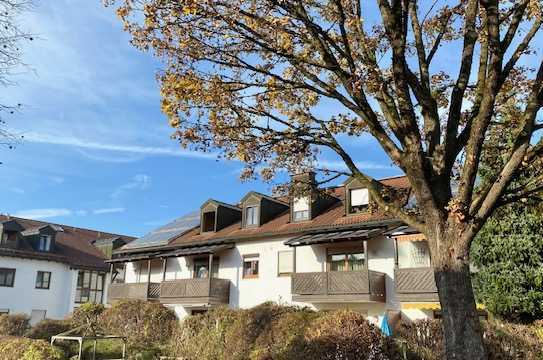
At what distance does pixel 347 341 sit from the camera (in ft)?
39.5

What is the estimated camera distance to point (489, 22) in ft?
22.0

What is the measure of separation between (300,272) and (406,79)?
1803cm

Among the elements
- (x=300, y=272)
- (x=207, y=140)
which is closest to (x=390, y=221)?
(x=300, y=272)

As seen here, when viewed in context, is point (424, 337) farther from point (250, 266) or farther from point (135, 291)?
point (135, 291)

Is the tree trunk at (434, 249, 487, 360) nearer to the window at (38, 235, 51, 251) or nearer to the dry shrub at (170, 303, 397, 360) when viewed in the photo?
the dry shrub at (170, 303, 397, 360)

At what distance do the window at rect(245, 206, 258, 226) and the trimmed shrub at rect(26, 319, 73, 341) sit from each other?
10.6 meters

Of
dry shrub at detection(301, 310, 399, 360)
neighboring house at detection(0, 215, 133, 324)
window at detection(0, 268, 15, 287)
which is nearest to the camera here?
dry shrub at detection(301, 310, 399, 360)

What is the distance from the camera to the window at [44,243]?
1593 inches

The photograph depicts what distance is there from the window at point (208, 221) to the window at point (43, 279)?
53.3 ft

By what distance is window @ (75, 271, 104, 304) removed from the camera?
137 feet

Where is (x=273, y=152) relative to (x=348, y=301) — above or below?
above

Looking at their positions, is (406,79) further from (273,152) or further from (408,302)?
(408,302)

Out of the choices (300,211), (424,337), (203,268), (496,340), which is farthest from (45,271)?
(496,340)

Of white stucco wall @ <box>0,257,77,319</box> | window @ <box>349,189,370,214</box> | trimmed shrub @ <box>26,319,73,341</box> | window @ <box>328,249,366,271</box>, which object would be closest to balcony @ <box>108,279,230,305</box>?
trimmed shrub @ <box>26,319,73,341</box>
